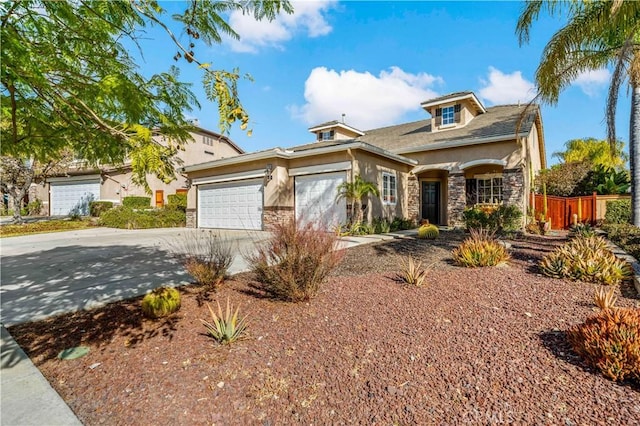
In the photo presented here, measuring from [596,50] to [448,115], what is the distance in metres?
7.71

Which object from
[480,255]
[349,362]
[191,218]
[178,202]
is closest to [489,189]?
[480,255]

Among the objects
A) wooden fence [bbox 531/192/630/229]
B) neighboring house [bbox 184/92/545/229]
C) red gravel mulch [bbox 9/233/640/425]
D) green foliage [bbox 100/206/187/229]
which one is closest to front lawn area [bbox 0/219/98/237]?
green foliage [bbox 100/206/187/229]

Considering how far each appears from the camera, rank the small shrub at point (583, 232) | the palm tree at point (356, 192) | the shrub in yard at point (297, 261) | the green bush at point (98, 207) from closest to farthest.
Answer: the shrub in yard at point (297, 261), the small shrub at point (583, 232), the palm tree at point (356, 192), the green bush at point (98, 207)

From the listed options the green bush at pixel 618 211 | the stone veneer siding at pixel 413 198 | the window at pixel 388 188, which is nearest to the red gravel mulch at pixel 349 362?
the window at pixel 388 188

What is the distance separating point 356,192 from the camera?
1227 centimetres

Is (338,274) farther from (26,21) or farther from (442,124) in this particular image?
(442,124)

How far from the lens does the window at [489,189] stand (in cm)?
1520

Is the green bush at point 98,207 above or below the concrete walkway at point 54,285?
above

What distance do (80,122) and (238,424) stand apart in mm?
3480

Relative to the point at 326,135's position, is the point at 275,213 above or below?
below

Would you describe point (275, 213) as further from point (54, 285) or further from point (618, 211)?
point (618, 211)

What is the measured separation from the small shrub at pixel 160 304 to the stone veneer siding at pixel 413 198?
13919mm

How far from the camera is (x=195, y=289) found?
5391mm

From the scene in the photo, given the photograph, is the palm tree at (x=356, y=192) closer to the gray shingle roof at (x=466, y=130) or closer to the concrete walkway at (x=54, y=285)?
the concrete walkway at (x=54, y=285)
